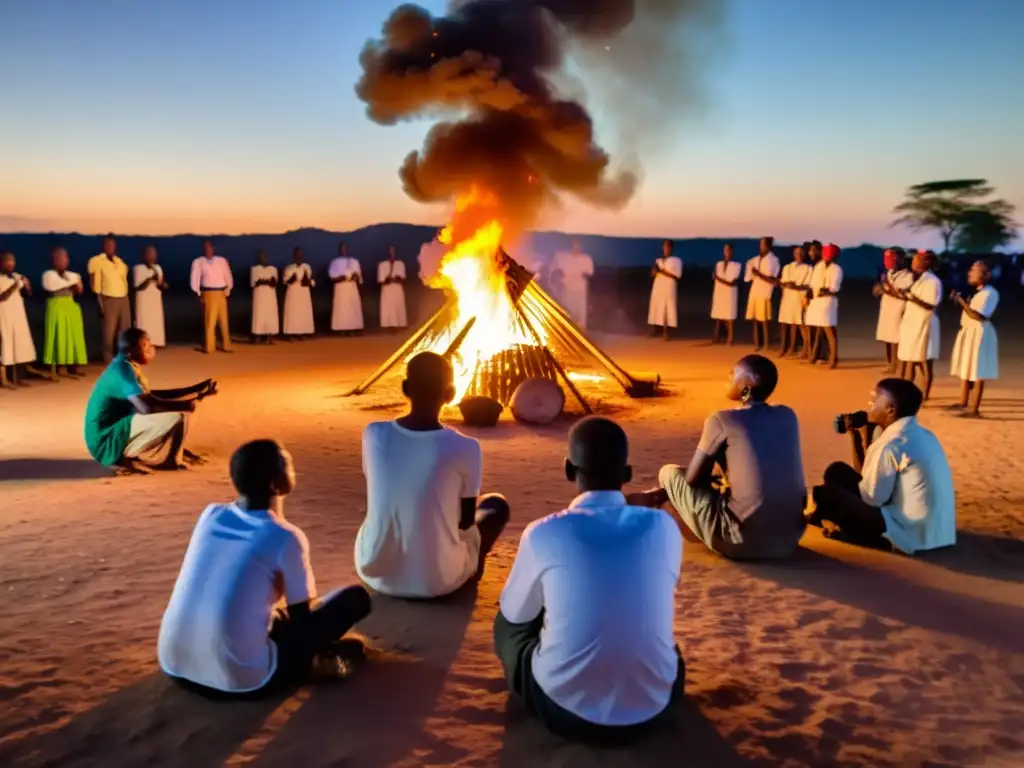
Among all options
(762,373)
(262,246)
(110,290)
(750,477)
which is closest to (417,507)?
(750,477)

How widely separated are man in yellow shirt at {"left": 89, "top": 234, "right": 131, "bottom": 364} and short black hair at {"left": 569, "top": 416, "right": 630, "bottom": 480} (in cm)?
1303

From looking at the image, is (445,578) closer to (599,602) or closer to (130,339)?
(599,602)

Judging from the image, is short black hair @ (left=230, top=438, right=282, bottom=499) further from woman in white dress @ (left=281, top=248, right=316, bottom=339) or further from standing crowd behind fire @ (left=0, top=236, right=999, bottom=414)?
woman in white dress @ (left=281, top=248, right=316, bottom=339)

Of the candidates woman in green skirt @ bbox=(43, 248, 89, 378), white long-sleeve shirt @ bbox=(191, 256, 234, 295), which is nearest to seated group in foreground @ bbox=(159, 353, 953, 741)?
woman in green skirt @ bbox=(43, 248, 89, 378)

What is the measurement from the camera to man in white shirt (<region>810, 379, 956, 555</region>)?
5.32 meters

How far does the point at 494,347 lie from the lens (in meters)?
11.7

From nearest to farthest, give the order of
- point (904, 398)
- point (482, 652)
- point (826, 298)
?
1. point (482, 652)
2. point (904, 398)
3. point (826, 298)

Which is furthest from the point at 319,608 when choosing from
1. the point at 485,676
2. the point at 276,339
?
the point at 276,339

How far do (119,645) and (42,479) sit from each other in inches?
154

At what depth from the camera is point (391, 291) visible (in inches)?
828

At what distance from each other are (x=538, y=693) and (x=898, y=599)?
2.52 m

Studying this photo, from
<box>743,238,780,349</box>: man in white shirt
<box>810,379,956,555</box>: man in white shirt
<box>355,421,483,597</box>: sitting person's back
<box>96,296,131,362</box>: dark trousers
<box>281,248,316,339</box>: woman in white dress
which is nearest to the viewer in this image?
<box>355,421,483,597</box>: sitting person's back

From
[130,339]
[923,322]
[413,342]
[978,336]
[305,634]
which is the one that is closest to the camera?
[305,634]

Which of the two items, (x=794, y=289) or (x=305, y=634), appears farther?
(x=794, y=289)
